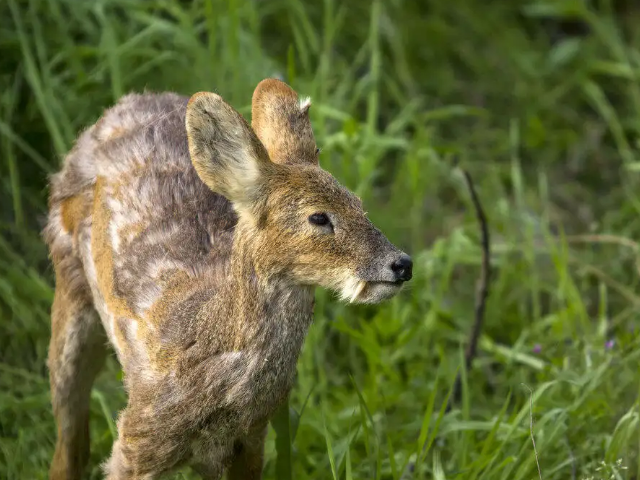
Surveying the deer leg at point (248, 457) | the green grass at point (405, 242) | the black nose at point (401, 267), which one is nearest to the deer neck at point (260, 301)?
the black nose at point (401, 267)

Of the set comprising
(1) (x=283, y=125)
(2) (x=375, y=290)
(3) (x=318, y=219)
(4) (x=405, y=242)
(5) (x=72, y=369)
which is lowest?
(4) (x=405, y=242)

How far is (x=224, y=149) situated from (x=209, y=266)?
1.43 feet

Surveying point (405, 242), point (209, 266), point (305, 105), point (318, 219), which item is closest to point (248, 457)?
point (209, 266)

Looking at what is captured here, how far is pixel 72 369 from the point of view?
4188mm

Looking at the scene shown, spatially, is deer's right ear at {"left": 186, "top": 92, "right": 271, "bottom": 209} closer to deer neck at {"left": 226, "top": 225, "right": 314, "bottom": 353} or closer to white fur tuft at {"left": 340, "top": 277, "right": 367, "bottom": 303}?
deer neck at {"left": 226, "top": 225, "right": 314, "bottom": 353}

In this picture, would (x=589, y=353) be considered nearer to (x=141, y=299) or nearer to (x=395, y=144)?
(x=395, y=144)

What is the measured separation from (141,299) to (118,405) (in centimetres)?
110

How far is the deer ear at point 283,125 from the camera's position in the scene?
360cm

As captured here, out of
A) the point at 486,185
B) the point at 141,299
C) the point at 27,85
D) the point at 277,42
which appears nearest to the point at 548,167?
the point at 486,185

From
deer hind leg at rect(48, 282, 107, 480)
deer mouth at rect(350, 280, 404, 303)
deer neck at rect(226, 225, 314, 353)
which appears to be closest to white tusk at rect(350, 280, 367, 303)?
deer mouth at rect(350, 280, 404, 303)

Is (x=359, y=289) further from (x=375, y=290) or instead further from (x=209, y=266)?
(x=209, y=266)

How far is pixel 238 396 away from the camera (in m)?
3.39

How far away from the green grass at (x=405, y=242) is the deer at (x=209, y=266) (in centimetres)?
44

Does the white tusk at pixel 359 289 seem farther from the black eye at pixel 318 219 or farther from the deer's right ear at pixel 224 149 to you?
the deer's right ear at pixel 224 149
